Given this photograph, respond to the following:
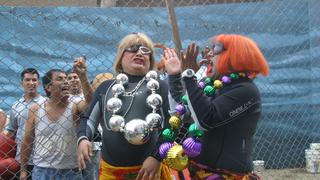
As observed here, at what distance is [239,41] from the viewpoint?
2553 millimetres

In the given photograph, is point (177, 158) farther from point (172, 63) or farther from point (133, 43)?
point (133, 43)

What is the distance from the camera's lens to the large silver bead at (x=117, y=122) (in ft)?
8.96

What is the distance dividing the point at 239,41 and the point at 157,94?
616mm

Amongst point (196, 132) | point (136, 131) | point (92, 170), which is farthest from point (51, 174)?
point (196, 132)

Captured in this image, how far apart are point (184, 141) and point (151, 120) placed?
28 centimetres

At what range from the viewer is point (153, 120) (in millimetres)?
2752

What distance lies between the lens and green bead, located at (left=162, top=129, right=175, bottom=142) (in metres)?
2.69

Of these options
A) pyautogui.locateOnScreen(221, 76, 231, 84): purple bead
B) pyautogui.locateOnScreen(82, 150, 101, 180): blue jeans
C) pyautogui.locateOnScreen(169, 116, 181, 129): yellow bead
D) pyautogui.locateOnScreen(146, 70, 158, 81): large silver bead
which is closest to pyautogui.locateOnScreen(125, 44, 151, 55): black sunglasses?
pyautogui.locateOnScreen(146, 70, 158, 81): large silver bead

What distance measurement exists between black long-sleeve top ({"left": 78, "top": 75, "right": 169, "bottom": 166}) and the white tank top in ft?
2.05

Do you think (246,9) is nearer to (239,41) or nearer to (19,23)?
(19,23)

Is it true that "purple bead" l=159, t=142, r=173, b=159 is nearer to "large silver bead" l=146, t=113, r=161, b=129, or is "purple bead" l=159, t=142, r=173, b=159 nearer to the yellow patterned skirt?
"large silver bead" l=146, t=113, r=161, b=129

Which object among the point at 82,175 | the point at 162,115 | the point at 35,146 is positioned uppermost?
the point at 162,115

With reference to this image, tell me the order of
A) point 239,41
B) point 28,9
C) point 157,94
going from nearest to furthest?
1. point 239,41
2. point 157,94
3. point 28,9

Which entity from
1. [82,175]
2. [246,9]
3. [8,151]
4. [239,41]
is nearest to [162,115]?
[239,41]
